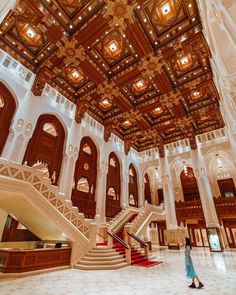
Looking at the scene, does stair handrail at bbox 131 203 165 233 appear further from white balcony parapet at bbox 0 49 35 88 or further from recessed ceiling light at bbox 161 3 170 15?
recessed ceiling light at bbox 161 3 170 15

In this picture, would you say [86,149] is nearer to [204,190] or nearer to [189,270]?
[204,190]

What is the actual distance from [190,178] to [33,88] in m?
A: 18.4

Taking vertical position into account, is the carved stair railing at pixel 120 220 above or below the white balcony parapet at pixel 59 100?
below

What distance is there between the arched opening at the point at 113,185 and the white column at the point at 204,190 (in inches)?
290

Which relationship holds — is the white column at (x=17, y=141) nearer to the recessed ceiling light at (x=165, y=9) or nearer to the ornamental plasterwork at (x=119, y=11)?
the ornamental plasterwork at (x=119, y=11)

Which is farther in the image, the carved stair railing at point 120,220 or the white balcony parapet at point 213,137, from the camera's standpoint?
the white balcony parapet at point 213,137

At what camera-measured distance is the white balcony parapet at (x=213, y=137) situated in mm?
16142

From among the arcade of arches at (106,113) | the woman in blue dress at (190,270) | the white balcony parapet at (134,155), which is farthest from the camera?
the white balcony parapet at (134,155)

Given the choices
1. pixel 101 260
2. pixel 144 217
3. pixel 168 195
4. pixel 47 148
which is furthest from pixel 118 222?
pixel 47 148

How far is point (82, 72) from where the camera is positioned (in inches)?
459

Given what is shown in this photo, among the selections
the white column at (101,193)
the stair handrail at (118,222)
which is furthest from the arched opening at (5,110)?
the stair handrail at (118,222)

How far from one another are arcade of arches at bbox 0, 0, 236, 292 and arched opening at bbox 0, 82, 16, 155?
0.05 metres

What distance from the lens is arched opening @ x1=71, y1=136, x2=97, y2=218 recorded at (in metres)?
12.1

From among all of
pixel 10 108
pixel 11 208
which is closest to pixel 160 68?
pixel 10 108
